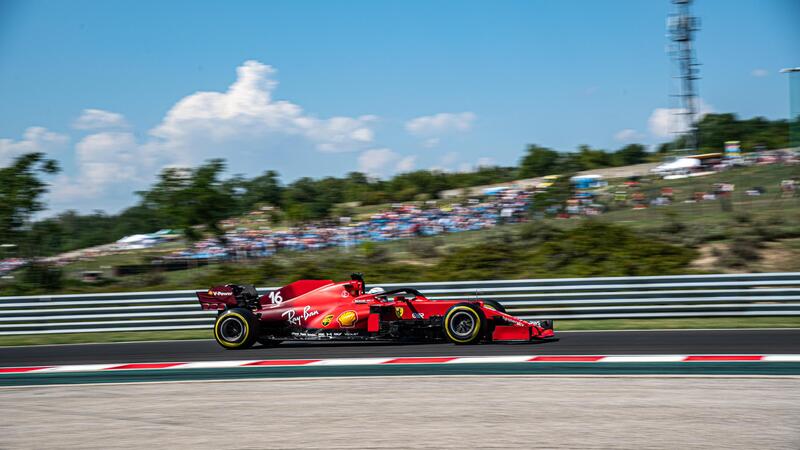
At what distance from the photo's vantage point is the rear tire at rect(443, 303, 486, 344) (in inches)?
436

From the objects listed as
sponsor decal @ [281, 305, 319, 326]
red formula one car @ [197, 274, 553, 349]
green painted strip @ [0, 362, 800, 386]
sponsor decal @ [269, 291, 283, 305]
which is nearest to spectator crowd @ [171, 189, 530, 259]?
sponsor decal @ [269, 291, 283, 305]

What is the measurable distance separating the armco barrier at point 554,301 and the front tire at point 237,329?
276 centimetres

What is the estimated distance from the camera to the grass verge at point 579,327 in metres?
12.9

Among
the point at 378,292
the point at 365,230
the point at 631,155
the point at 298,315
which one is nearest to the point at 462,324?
the point at 378,292

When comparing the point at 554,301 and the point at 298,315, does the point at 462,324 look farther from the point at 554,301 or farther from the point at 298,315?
the point at 554,301

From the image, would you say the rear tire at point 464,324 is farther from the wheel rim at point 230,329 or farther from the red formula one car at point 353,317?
the wheel rim at point 230,329

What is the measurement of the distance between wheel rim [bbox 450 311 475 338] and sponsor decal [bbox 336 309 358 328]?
147 cm

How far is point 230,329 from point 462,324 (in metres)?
3.59

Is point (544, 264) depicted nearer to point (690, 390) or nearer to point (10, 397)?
point (690, 390)

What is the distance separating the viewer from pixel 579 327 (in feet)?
44.3

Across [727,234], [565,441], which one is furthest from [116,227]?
[565,441]

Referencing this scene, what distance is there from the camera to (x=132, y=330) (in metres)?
15.3

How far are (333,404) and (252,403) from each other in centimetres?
81

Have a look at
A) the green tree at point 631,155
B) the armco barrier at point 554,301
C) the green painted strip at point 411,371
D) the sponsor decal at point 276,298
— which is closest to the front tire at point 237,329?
the sponsor decal at point 276,298
